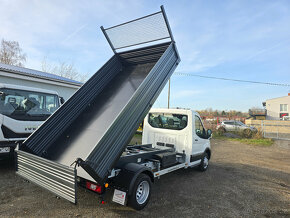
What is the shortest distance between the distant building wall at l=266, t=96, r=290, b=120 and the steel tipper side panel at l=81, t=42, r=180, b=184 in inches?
1763

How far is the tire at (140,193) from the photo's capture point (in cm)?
300

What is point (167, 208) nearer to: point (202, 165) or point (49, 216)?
point (49, 216)

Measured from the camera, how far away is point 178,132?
510cm

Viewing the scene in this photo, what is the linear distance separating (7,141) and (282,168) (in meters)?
9.15

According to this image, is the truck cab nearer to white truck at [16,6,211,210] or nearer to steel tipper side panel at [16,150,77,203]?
white truck at [16,6,211,210]

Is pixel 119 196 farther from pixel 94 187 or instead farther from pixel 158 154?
pixel 158 154

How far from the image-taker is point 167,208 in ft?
11.3

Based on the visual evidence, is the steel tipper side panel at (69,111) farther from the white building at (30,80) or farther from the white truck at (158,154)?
the white building at (30,80)

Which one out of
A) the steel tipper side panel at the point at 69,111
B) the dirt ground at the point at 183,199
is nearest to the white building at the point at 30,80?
the dirt ground at the point at 183,199

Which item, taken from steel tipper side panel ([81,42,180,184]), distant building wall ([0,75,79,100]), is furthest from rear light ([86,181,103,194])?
distant building wall ([0,75,79,100])

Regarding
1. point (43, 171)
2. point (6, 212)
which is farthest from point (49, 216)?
point (43, 171)

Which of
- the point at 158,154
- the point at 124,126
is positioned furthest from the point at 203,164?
the point at 124,126

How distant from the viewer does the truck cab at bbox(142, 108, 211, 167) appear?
16.3 ft

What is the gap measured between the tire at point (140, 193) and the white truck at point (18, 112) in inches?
141
